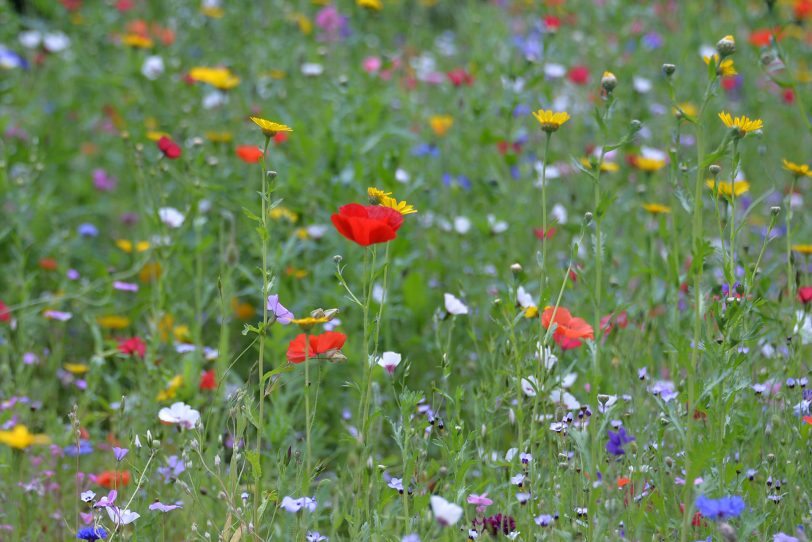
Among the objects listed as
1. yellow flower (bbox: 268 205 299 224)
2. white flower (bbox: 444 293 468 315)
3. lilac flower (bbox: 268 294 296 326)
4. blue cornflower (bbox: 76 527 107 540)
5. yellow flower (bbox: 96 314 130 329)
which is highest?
lilac flower (bbox: 268 294 296 326)

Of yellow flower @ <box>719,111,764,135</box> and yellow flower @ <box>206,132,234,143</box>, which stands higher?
yellow flower @ <box>719,111,764,135</box>

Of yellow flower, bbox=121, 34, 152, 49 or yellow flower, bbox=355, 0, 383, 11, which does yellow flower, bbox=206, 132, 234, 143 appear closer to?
yellow flower, bbox=121, 34, 152, 49

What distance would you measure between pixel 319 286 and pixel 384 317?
0.42 meters

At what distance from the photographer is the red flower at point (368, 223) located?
1.67 metres

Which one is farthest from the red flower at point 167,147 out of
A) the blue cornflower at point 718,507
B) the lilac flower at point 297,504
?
the blue cornflower at point 718,507

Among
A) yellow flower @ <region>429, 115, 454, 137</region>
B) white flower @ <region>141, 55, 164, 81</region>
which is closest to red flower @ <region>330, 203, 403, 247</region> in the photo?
yellow flower @ <region>429, 115, 454, 137</region>

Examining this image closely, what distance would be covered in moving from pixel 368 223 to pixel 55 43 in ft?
11.2

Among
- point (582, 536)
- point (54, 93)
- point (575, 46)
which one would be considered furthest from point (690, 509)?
point (54, 93)

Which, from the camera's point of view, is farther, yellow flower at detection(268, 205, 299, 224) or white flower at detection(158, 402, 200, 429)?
yellow flower at detection(268, 205, 299, 224)

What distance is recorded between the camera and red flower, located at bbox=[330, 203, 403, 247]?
5.49 ft

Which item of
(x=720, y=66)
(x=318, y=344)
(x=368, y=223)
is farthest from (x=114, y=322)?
(x=720, y=66)

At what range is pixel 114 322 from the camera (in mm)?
3137

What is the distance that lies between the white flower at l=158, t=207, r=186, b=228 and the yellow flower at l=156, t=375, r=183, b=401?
524mm

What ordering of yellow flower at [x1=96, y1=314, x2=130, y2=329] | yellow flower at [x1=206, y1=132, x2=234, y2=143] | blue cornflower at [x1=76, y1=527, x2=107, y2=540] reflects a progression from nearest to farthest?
blue cornflower at [x1=76, y1=527, x2=107, y2=540] < yellow flower at [x1=96, y1=314, x2=130, y2=329] < yellow flower at [x1=206, y1=132, x2=234, y2=143]
